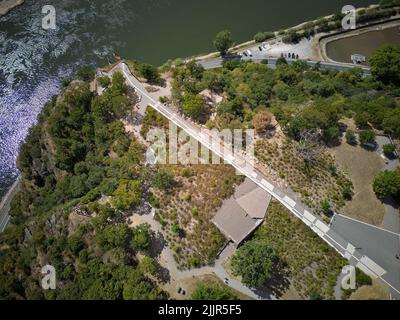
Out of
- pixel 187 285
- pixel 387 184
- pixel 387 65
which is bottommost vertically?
pixel 187 285

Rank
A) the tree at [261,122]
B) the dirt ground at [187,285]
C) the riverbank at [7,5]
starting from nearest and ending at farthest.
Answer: the dirt ground at [187,285] < the tree at [261,122] < the riverbank at [7,5]

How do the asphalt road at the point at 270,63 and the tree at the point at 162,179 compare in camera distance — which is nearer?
the tree at the point at 162,179

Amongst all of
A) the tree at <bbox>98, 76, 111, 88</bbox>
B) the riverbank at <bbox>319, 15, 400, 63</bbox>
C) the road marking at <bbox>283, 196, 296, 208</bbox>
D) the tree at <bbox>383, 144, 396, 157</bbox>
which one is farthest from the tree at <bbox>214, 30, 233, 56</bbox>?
the road marking at <bbox>283, 196, 296, 208</bbox>

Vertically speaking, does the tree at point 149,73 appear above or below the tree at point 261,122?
above

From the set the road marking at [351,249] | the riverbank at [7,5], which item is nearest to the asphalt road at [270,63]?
the road marking at [351,249]

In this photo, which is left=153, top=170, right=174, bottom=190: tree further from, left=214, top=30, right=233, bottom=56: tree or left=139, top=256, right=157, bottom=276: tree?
left=214, top=30, right=233, bottom=56: tree

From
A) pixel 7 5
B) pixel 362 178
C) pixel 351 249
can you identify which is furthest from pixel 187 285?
pixel 7 5

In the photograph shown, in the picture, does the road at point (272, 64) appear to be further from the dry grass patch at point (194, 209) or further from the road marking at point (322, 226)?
the road marking at point (322, 226)

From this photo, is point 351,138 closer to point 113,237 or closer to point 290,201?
point 290,201
